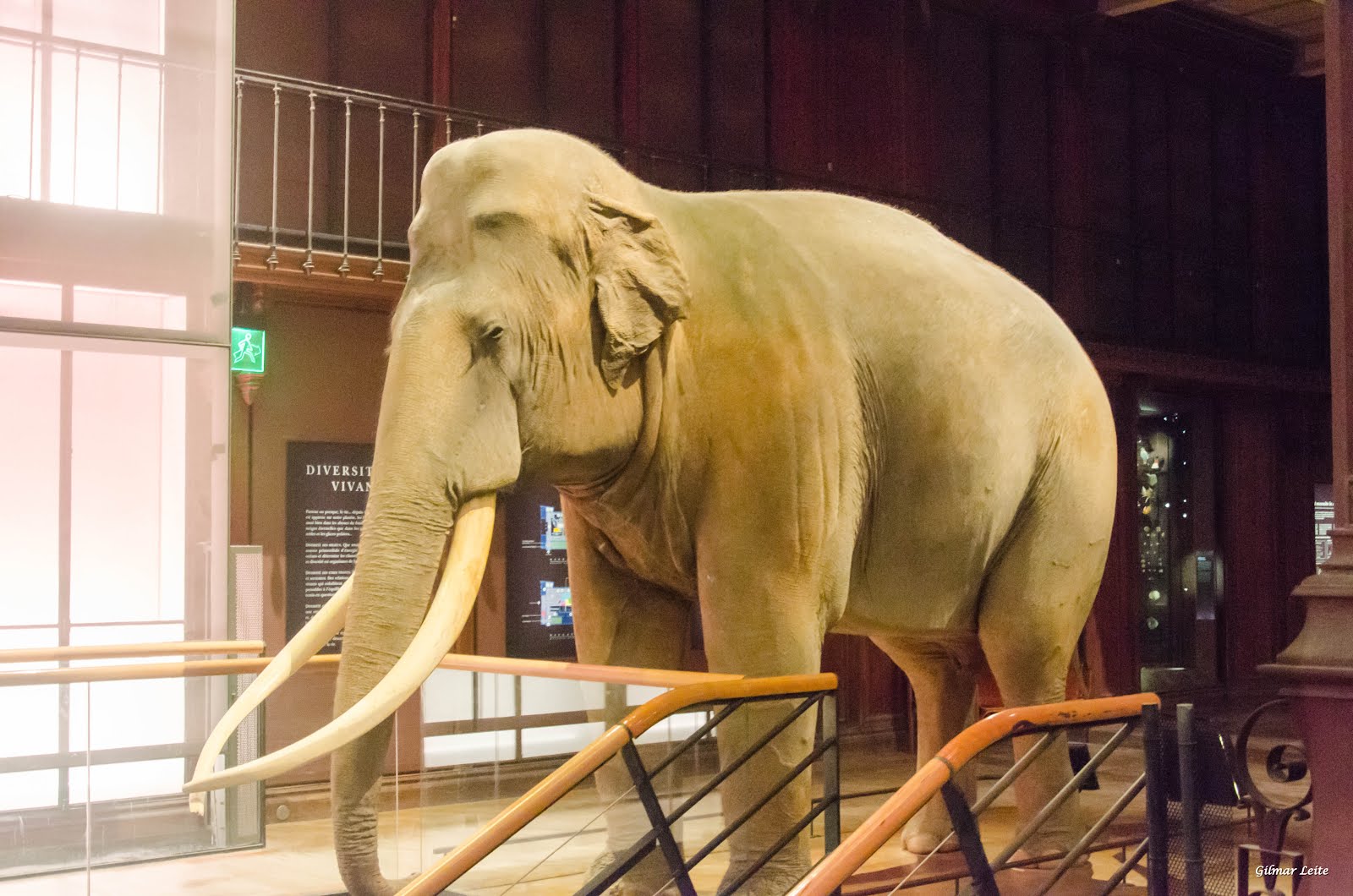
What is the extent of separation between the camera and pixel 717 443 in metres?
3.46

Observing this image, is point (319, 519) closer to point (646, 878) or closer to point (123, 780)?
point (123, 780)

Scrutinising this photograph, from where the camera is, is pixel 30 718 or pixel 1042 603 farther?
pixel 30 718

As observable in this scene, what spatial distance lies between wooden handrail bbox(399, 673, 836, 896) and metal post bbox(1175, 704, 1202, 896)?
850mm

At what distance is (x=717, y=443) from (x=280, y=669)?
1.17 m

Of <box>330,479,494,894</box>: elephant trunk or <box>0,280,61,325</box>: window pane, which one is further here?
<box>0,280,61,325</box>: window pane

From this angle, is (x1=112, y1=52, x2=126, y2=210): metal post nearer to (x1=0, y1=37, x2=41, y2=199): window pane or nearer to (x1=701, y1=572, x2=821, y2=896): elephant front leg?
(x1=0, y1=37, x2=41, y2=199): window pane

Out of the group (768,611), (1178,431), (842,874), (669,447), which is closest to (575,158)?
(669,447)

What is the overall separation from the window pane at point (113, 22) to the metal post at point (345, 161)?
6.34 ft

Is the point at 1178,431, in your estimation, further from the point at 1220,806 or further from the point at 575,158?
the point at 575,158

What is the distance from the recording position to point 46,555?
215 inches

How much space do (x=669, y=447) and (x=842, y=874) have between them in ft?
4.46

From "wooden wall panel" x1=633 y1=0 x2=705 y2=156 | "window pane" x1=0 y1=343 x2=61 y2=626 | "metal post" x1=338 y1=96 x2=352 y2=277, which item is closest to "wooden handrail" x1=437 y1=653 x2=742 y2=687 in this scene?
"window pane" x1=0 y1=343 x2=61 y2=626

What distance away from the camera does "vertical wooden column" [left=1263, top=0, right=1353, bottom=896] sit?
418 centimetres
